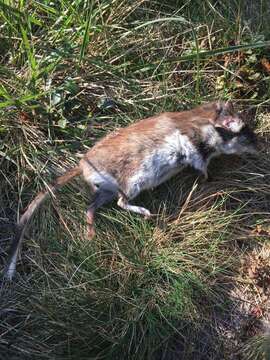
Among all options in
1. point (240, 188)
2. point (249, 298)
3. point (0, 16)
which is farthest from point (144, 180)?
point (0, 16)

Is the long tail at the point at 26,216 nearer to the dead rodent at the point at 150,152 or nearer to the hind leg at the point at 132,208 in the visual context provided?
the dead rodent at the point at 150,152

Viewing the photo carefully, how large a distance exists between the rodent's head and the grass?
0.22 meters

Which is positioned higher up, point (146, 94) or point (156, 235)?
point (146, 94)

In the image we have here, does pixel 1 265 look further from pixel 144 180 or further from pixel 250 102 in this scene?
pixel 250 102

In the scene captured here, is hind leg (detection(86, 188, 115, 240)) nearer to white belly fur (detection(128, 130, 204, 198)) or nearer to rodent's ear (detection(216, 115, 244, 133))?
white belly fur (detection(128, 130, 204, 198))

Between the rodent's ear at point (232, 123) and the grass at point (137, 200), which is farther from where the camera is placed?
the rodent's ear at point (232, 123)

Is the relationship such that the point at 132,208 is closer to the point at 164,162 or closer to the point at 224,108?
the point at 164,162

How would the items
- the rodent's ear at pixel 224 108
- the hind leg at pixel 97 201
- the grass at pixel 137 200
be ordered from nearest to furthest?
the grass at pixel 137 200, the hind leg at pixel 97 201, the rodent's ear at pixel 224 108

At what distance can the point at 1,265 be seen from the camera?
4.46m

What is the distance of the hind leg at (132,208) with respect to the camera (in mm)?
4430

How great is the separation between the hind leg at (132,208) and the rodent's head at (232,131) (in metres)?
0.69

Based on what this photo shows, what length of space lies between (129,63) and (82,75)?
0.35 meters

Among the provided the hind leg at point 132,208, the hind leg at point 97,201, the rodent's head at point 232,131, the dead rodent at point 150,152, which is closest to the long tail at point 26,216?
the dead rodent at point 150,152

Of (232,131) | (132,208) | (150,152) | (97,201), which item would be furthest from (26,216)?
(232,131)
